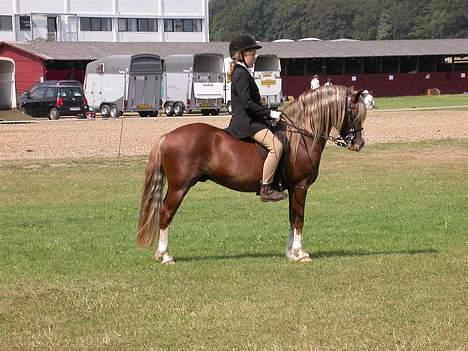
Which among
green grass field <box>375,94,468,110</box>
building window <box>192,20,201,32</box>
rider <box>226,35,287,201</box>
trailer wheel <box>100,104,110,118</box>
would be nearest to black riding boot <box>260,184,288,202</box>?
rider <box>226,35,287,201</box>

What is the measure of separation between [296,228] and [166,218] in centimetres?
158

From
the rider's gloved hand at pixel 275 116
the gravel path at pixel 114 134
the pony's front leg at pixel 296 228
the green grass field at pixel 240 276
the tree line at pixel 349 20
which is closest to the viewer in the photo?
the green grass field at pixel 240 276

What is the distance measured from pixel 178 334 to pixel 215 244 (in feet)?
16.5

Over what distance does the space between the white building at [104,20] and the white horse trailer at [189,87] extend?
50668 millimetres

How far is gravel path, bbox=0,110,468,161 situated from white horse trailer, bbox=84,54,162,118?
5.94 metres

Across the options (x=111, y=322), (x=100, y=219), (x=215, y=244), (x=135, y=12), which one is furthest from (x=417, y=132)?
(x=135, y=12)

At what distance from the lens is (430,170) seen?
2325cm

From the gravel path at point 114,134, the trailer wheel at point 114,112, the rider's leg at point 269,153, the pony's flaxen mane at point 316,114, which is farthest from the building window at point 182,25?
the rider's leg at point 269,153

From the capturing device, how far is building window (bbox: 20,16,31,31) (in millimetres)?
101875

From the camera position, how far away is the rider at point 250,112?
10500 millimetres

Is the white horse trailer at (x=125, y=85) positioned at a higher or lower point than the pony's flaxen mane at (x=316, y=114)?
lower

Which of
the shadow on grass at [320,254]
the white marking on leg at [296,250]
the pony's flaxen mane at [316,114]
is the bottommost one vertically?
the shadow on grass at [320,254]

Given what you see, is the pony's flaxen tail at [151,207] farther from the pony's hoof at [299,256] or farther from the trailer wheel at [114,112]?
the trailer wheel at [114,112]

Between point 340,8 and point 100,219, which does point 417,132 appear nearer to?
point 100,219
